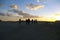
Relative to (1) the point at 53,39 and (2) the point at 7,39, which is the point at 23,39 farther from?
(1) the point at 53,39

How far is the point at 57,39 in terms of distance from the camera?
386 inches

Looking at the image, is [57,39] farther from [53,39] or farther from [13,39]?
[13,39]

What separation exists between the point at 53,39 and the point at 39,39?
2.77ft

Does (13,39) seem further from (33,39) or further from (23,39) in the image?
(33,39)

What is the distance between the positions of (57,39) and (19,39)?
228 cm

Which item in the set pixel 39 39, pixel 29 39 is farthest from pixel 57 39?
pixel 29 39

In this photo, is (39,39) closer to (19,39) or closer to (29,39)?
(29,39)

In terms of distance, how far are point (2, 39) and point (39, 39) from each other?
220 centimetres

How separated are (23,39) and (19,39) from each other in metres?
0.24

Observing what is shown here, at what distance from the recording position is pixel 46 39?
976 centimetres

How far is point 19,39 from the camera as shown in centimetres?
978

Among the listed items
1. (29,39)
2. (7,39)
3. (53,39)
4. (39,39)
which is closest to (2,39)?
(7,39)

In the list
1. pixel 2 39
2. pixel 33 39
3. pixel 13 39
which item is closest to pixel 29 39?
pixel 33 39

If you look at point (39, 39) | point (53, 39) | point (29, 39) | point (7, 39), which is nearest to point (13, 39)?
point (7, 39)
